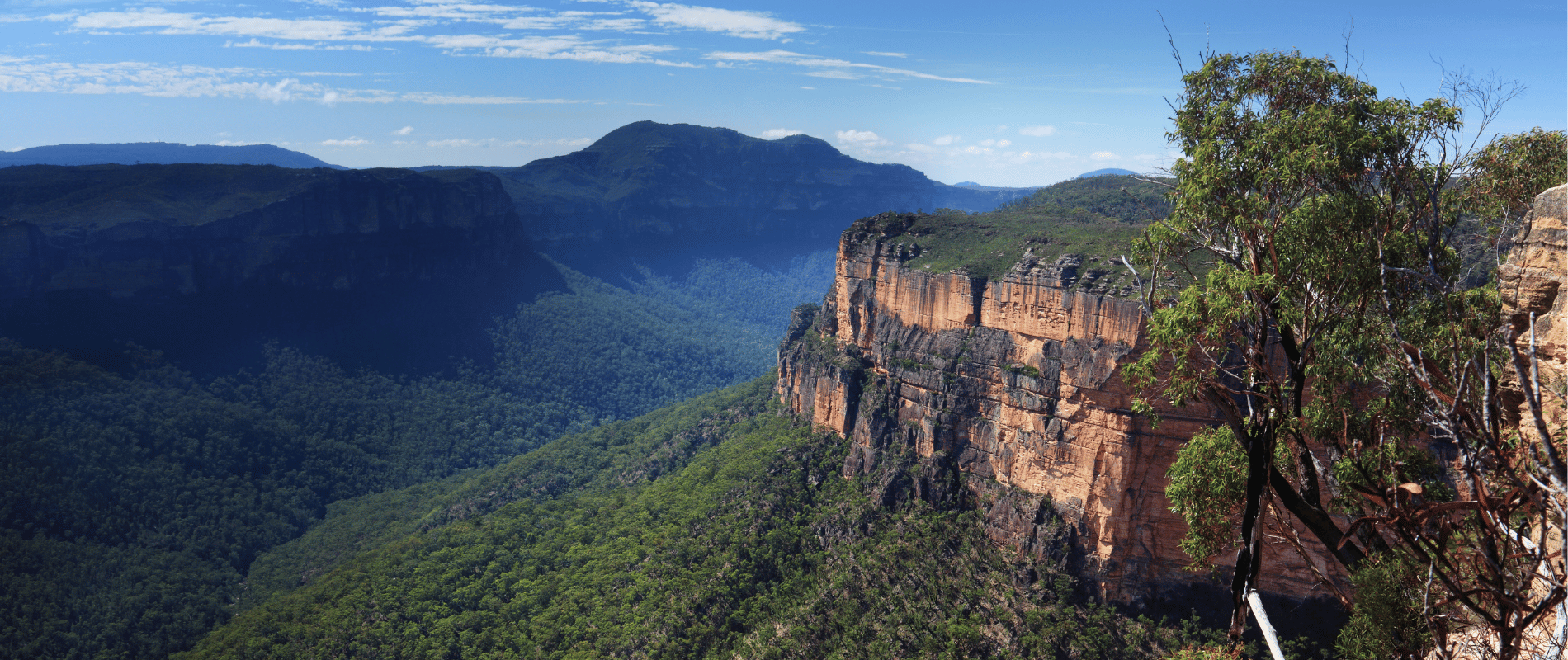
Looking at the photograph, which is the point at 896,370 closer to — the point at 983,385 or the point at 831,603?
the point at 983,385

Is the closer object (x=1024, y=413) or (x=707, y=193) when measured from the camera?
(x=1024, y=413)

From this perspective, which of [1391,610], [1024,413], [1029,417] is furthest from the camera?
[1024,413]

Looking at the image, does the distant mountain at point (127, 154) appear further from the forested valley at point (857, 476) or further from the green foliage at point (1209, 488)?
the green foliage at point (1209, 488)

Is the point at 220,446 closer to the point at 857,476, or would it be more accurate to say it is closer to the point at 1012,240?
the point at 857,476

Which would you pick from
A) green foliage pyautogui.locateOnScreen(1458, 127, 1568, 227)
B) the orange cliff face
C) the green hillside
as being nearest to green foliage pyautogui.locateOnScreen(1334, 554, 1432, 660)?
green foliage pyautogui.locateOnScreen(1458, 127, 1568, 227)

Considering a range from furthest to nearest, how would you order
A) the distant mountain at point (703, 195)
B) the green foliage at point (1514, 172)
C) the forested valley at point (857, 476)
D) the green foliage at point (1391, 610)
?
the distant mountain at point (703, 195), the green foliage at point (1514, 172), the forested valley at point (857, 476), the green foliage at point (1391, 610)

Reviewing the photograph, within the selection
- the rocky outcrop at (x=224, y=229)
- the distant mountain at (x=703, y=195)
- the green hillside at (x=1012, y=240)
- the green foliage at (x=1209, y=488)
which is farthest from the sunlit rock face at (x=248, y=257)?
the green foliage at (x=1209, y=488)

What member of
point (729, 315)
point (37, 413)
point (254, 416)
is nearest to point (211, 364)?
point (254, 416)

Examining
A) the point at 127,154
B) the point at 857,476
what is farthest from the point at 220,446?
the point at 127,154
